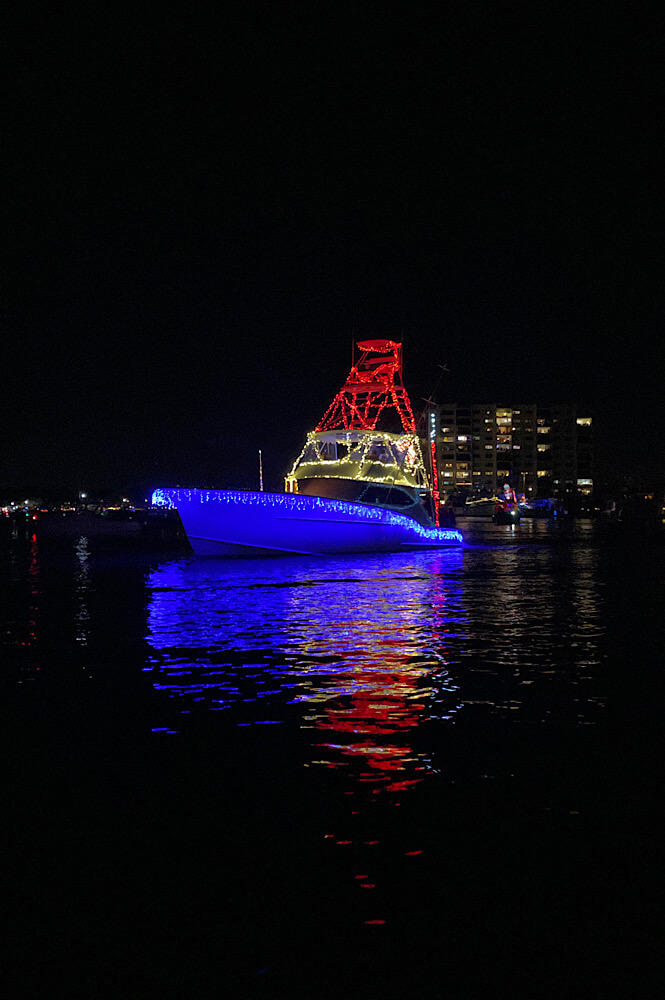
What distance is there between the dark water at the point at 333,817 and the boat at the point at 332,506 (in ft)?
Answer: 70.1

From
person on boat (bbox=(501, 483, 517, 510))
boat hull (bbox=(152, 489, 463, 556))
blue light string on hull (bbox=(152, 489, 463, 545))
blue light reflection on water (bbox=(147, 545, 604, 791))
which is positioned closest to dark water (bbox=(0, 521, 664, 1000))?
blue light reflection on water (bbox=(147, 545, 604, 791))

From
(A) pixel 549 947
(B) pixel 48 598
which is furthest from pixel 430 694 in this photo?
(B) pixel 48 598

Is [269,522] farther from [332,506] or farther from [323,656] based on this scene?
[323,656]

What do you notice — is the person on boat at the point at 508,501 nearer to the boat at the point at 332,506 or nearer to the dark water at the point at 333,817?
the boat at the point at 332,506

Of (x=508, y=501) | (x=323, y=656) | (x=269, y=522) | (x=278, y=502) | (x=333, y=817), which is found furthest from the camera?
(x=508, y=501)

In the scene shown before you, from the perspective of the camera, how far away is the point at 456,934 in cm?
492

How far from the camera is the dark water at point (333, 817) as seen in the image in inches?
185

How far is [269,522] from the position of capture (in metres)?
37.6

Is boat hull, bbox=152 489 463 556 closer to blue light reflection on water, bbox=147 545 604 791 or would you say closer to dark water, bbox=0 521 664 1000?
blue light reflection on water, bbox=147 545 604 791

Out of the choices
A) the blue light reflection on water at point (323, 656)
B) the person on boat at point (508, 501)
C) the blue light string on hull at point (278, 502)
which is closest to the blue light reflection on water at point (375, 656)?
the blue light reflection on water at point (323, 656)

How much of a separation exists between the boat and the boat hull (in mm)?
43

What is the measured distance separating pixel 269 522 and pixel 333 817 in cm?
3109

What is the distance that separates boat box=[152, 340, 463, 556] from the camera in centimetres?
3738

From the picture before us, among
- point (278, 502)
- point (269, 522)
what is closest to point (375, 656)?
point (278, 502)
